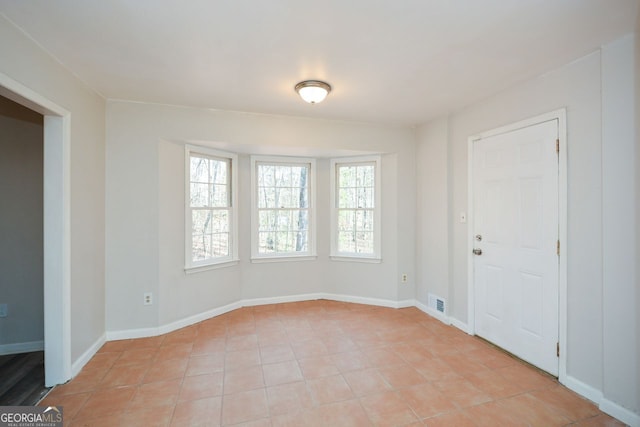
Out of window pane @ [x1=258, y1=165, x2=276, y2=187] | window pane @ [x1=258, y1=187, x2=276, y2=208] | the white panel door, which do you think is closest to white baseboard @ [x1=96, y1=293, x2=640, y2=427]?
the white panel door

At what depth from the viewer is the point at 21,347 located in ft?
9.57

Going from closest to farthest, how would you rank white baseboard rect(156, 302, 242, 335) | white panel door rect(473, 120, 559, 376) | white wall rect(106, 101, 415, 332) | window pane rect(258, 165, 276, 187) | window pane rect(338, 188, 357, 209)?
white panel door rect(473, 120, 559, 376) → white wall rect(106, 101, 415, 332) → white baseboard rect(156, 302, 242, 335) → window pane rect(258, 165, 276, 187) → window pane rect(338, 188, 357, 209)

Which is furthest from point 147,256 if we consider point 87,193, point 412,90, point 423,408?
point 412,90

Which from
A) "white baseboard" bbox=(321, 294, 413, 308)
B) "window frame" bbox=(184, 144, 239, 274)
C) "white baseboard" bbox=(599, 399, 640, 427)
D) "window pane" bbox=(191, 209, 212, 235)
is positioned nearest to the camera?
"white baseboard" bbox=(599, 399, 640, 427)

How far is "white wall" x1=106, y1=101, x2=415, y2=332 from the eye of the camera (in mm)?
3082

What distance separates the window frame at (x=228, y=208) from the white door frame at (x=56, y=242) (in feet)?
3.93

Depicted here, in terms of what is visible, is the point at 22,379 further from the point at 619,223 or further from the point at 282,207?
the point at 619,223

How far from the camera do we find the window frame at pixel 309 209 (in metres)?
4.09

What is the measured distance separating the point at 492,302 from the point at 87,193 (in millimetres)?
3973

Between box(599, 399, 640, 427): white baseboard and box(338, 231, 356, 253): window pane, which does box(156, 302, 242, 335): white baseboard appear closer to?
box(338, 231, 356, 253): window pane

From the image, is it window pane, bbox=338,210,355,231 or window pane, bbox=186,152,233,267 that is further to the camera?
window pane, bbox=338,210,355,231

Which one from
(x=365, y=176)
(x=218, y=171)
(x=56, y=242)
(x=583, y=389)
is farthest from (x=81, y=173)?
(x=583, y=389)

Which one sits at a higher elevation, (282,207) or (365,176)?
(365,176)

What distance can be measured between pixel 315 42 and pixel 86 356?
3.24 m
